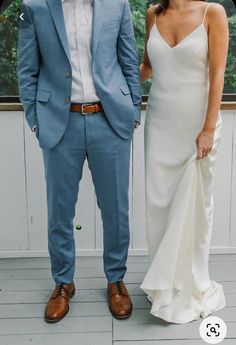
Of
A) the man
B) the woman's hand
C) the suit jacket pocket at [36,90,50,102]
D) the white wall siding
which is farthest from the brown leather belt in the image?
the white wall siding

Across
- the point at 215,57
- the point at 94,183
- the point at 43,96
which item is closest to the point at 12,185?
the point at 94,183

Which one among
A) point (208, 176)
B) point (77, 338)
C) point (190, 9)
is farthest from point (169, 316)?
point (190, 9)

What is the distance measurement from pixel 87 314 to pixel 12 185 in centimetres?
90

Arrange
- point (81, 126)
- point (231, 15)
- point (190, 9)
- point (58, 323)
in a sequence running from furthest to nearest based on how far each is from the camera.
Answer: point (231, 15), point (58, 323), point (81, 126), point (190, 9)

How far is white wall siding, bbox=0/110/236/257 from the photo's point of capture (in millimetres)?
2527

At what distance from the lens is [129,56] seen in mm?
1905

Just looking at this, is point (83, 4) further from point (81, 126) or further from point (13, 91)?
point (13, 91)

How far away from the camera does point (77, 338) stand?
74.1 inches

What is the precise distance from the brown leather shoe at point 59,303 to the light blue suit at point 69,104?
22 cm

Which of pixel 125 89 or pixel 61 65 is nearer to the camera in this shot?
pixel 61 65

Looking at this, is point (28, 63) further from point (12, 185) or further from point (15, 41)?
point (12, 185)

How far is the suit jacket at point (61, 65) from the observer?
5.91 ft

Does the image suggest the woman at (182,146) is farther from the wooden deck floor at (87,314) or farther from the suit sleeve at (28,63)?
the suit sleeve at (28,63)

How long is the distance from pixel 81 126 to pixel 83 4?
1.58ft
